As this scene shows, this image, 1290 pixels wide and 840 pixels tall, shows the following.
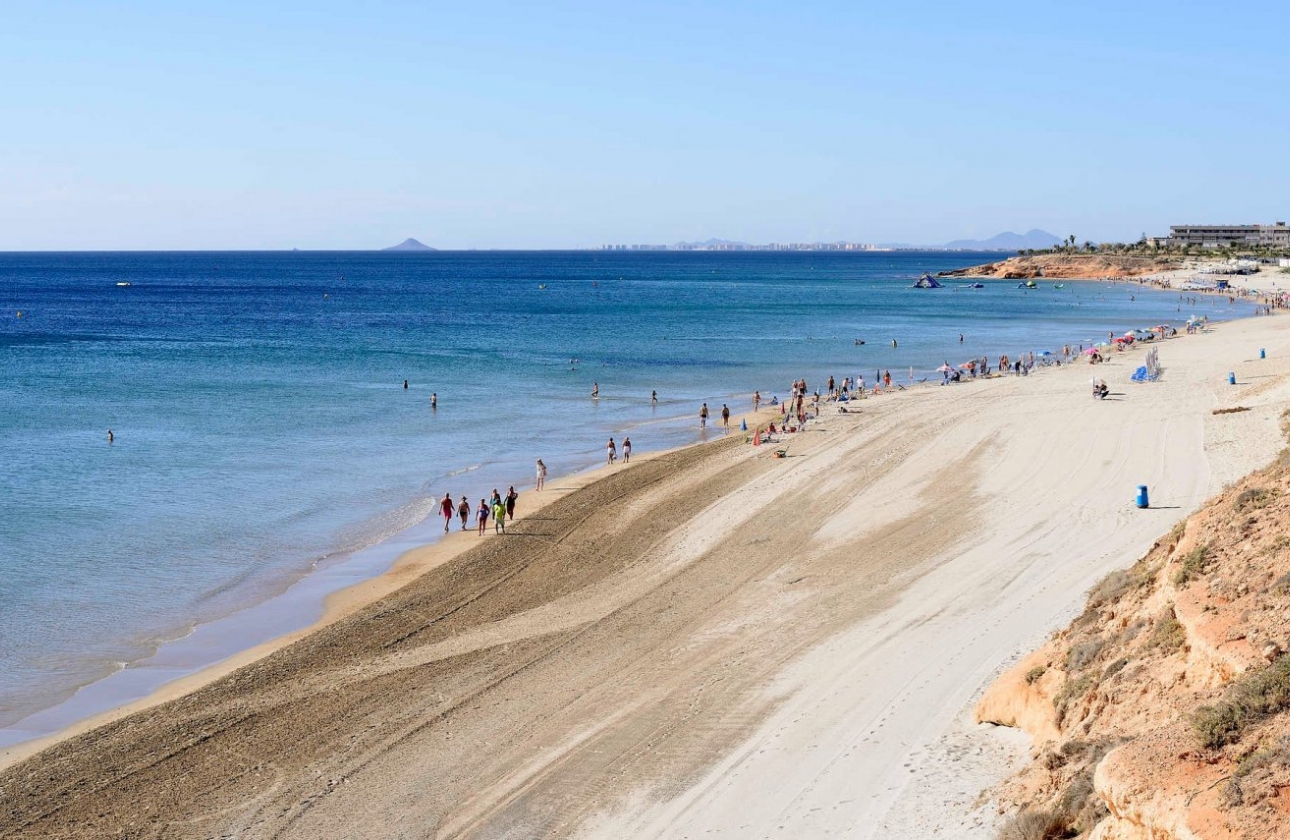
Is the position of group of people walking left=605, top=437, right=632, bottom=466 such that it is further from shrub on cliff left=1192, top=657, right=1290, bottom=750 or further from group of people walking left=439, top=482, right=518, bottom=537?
shrub on cliff left=1192, top=657, right=1290, bottom=750

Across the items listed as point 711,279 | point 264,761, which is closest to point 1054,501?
point 264,761

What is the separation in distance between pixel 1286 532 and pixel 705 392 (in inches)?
1574

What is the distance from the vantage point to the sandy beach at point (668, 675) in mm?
12391

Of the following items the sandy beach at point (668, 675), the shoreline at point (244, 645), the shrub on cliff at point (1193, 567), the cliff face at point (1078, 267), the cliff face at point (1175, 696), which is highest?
the cliff face at point (1078, 267)

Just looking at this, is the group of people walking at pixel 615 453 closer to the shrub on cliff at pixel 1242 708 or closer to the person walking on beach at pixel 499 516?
the person walking on beach at pixel 499 516

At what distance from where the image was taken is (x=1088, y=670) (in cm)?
1157

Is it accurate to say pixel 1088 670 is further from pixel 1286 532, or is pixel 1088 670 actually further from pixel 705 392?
pixel 705 392

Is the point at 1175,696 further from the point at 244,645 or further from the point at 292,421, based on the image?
the point at 292,421

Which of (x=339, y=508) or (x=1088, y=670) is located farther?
(x=339, y=508)

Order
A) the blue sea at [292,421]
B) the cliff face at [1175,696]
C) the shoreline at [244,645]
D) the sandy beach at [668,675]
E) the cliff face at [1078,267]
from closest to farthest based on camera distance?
the cliff face at [1175,696] → the sandy beach at [668,675] → the shoreline at [244,645] → the blue sea at [292,421] → the cliff face at [1078,267]

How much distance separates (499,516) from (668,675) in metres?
10.3

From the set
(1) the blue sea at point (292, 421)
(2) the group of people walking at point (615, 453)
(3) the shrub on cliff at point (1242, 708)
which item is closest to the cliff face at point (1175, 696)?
(3) the shrub on cliff at point (1242, 708)

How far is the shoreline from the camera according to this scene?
16234mm

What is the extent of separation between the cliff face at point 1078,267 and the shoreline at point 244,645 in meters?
141
